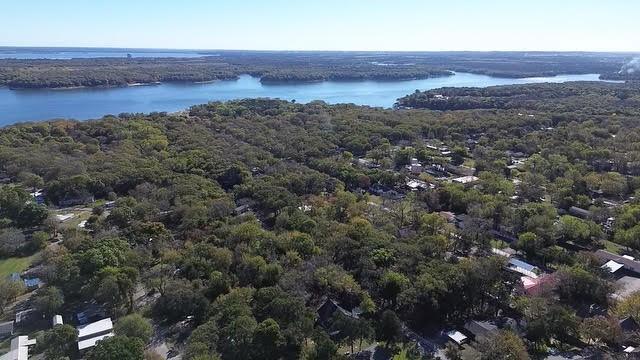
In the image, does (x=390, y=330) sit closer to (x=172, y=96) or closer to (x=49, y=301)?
(x=49, y=301)

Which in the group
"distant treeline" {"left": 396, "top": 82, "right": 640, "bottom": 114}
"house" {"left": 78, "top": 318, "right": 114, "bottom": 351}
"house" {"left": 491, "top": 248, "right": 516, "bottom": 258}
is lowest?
"house" {"left": 491, "top": 248, "right": 516, "bottom": 258}

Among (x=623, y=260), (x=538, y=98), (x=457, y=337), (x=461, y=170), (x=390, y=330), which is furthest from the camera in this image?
(x=538, y=98)

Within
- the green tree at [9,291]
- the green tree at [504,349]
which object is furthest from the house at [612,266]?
the green tree at [9,291]

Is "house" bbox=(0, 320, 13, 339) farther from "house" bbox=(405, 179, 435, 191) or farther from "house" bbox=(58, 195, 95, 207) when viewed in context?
"house" bbox=(405, 179, 435, 191)

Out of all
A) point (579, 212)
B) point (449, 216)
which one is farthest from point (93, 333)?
point (579, 212)

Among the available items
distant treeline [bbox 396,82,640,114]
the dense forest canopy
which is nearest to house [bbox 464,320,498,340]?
the dense forest canopy

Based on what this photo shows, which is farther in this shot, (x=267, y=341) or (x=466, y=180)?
(x=466, y=180)
